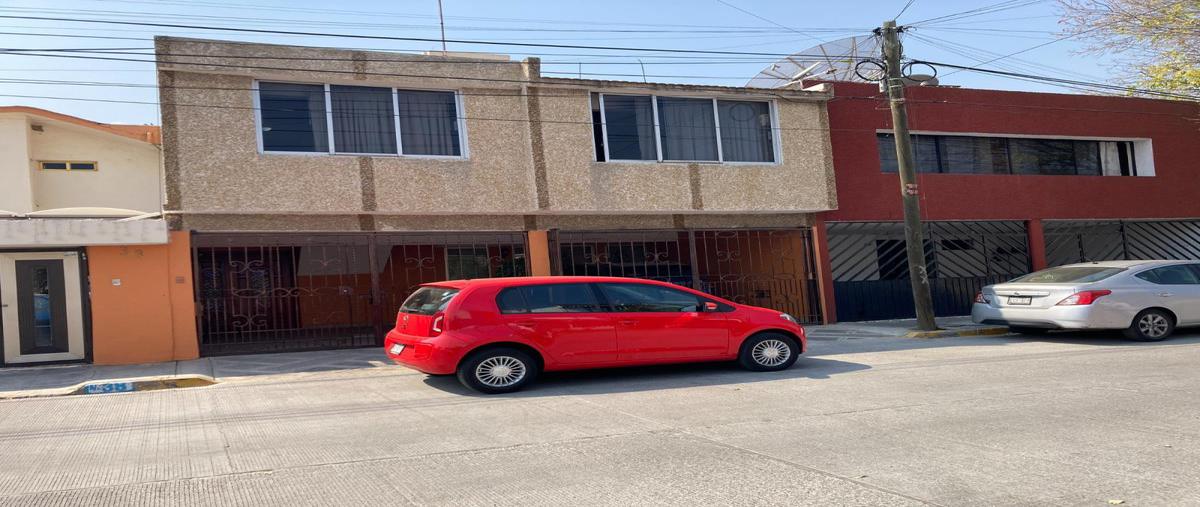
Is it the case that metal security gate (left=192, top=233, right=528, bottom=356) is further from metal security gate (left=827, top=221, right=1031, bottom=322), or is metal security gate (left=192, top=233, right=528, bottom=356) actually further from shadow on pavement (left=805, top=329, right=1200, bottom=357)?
metal security gate (left=827, top=221, right=1031, bottom=322)

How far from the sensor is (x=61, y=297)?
40.4 ft

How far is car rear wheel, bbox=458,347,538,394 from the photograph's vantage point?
867 centimetres

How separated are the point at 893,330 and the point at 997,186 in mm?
→ 5553

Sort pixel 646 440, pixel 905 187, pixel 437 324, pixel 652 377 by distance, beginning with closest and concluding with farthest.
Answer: pixel 646 440, pixel 437 324, pixel 652 377, pixel 905 187

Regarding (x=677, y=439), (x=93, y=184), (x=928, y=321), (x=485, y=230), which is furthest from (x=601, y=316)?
(x=93, y=184)

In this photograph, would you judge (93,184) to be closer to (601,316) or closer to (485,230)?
(485,230)

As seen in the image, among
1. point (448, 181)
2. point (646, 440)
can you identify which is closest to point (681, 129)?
point (448, 181)

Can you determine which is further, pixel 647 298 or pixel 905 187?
pixel 905 187

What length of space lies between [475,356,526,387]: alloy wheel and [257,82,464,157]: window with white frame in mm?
6377

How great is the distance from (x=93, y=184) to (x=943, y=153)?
18.6 metres

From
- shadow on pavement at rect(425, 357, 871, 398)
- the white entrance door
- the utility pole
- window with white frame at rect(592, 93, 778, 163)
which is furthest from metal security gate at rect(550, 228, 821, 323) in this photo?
the white entrance door

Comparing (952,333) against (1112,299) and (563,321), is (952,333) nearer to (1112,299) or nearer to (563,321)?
(1112,299)

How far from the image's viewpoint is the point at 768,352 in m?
10.1

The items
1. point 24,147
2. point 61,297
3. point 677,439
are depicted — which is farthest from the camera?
point 24,147
